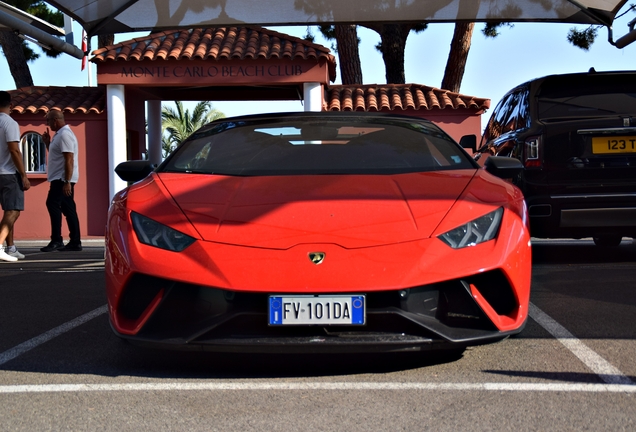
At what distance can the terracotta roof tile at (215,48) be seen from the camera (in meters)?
15.6

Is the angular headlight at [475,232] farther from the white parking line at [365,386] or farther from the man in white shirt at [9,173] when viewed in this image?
the man in white shirt at [9,173]

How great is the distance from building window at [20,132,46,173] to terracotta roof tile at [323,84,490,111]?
594 centimetres

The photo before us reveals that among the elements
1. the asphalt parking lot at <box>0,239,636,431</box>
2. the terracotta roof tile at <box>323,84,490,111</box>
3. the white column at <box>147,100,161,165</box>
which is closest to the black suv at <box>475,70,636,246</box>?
the asphalt parking lot at <box>0,239,636,431</box>

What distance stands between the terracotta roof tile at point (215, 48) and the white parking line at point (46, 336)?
35.6ft

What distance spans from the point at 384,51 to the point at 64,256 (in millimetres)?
13370

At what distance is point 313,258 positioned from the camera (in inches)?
133

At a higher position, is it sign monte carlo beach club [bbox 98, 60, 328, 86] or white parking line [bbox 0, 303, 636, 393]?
sign monte carlo beach club [bbox 98, 60, 328, 86]

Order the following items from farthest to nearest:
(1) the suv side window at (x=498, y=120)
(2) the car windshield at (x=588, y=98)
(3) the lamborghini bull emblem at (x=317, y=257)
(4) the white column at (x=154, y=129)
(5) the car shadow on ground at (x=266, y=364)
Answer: (4) the white column at (x=154, y=129), (1) the suv side window at (x=498, y=120), (2) the car windshield at (x=588, y=98), (5) the car shadow on ground at (x=266, y=364), (3) the lamborghini bull emblem at (x=317, y=257)

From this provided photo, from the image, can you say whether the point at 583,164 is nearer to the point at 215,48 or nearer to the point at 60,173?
the point at 60,173

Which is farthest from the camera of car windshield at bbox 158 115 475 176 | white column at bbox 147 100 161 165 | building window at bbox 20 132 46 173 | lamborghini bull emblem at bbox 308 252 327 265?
white column at bbox 147 100 161 165

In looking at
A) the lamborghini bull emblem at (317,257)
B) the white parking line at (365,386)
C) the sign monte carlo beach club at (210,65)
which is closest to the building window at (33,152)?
the sign monte carlo beach club at (210,65)

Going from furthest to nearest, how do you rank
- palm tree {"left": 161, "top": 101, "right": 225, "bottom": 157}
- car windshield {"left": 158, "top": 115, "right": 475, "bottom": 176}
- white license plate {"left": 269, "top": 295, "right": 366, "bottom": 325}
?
palm tree {"left": 161, "top": 101, "right": 225, "bottom": 157}
car windshield {"left": 158, "top": 115, "right": 475, "bottom": 176}
white license plate {"left": 269, "top": 295, "right": 366, "bottom": 325}

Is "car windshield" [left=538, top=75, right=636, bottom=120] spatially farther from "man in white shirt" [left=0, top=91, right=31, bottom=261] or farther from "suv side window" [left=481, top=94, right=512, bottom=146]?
"man in white shirt" [left=0, top=91, right=31, bottom=261]

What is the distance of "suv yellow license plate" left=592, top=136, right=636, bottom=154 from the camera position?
21.8ft
